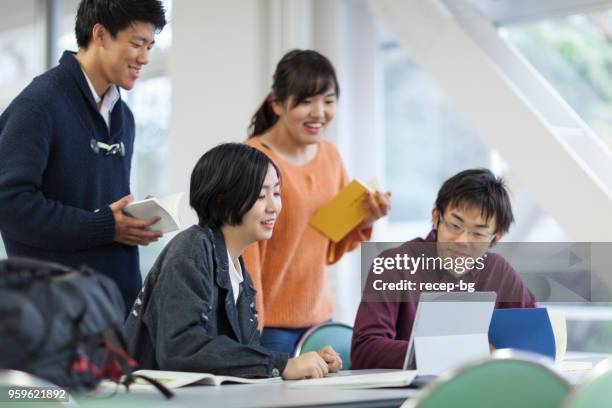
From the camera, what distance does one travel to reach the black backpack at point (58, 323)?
1.26 m

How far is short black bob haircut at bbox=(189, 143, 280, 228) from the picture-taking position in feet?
7.28

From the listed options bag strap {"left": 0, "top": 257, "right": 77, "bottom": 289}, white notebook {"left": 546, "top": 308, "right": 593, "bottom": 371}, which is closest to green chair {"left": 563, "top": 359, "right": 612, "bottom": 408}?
bag strap {"left": 0, "top": 257, "right": 77, "bottom": 289}

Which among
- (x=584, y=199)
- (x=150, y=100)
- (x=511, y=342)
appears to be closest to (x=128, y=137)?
(x=511, y=342)

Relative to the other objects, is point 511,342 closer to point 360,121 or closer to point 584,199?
point 584,199

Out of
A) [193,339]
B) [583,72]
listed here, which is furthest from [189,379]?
[583,72]

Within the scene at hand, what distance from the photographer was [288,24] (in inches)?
158

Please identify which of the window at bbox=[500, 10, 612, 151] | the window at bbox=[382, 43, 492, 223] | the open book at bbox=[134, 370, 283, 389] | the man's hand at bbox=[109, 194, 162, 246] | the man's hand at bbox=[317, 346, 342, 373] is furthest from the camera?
the window at bbox=[382, 43, 492, 223]

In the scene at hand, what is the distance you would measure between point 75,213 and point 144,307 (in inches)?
14.7

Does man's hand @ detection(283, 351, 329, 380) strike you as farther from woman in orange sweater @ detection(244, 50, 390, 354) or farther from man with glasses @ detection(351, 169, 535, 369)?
woman in orange sweater @ detection(244, 50, 390, 354)

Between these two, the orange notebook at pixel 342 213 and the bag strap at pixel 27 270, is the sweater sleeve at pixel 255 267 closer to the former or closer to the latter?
the orange notebook at pixel 342 213

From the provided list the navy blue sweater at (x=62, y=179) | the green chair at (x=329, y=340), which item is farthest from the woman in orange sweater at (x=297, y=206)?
the navy blue sweater at (x=62, y=179)

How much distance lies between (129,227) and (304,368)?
0.66 metres

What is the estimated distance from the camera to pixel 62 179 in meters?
2.34

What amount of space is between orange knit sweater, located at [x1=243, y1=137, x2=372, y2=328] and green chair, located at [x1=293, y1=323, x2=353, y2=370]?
0.83 feet
